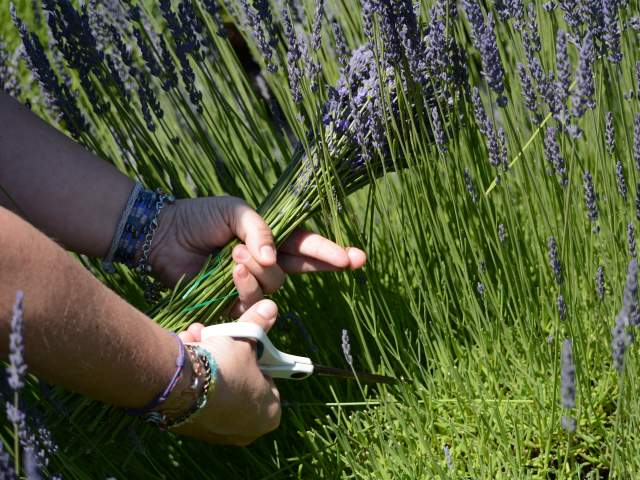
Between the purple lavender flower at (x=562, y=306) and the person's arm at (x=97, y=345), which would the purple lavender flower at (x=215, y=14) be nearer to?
the person's arm at (x=97, y=345)

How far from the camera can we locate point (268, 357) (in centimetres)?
155

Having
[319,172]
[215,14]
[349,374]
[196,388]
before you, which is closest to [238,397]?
[196,388]

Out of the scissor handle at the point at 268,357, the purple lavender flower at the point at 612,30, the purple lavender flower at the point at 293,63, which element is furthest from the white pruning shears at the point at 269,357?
the purple lavender flower at the point at 612,30

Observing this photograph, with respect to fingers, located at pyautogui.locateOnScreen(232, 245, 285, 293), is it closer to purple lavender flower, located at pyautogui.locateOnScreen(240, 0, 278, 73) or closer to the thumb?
the thumb

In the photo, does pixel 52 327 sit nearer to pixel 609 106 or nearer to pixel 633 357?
pixel 633 357

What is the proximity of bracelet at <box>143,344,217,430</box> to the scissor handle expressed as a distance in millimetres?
86

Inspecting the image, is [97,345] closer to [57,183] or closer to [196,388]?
[196,388]

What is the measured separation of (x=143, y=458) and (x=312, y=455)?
39cm

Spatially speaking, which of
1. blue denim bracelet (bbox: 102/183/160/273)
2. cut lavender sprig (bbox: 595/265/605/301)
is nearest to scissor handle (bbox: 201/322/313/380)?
blue denim bracelet (bbox: 102/183/160/273)

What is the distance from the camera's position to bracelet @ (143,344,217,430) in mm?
1360

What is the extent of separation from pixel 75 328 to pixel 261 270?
511 millimetres

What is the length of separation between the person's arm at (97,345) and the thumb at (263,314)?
0.20ft

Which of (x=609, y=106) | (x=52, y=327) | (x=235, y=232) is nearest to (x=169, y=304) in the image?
(x=235, y=232)

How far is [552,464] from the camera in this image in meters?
1.59
